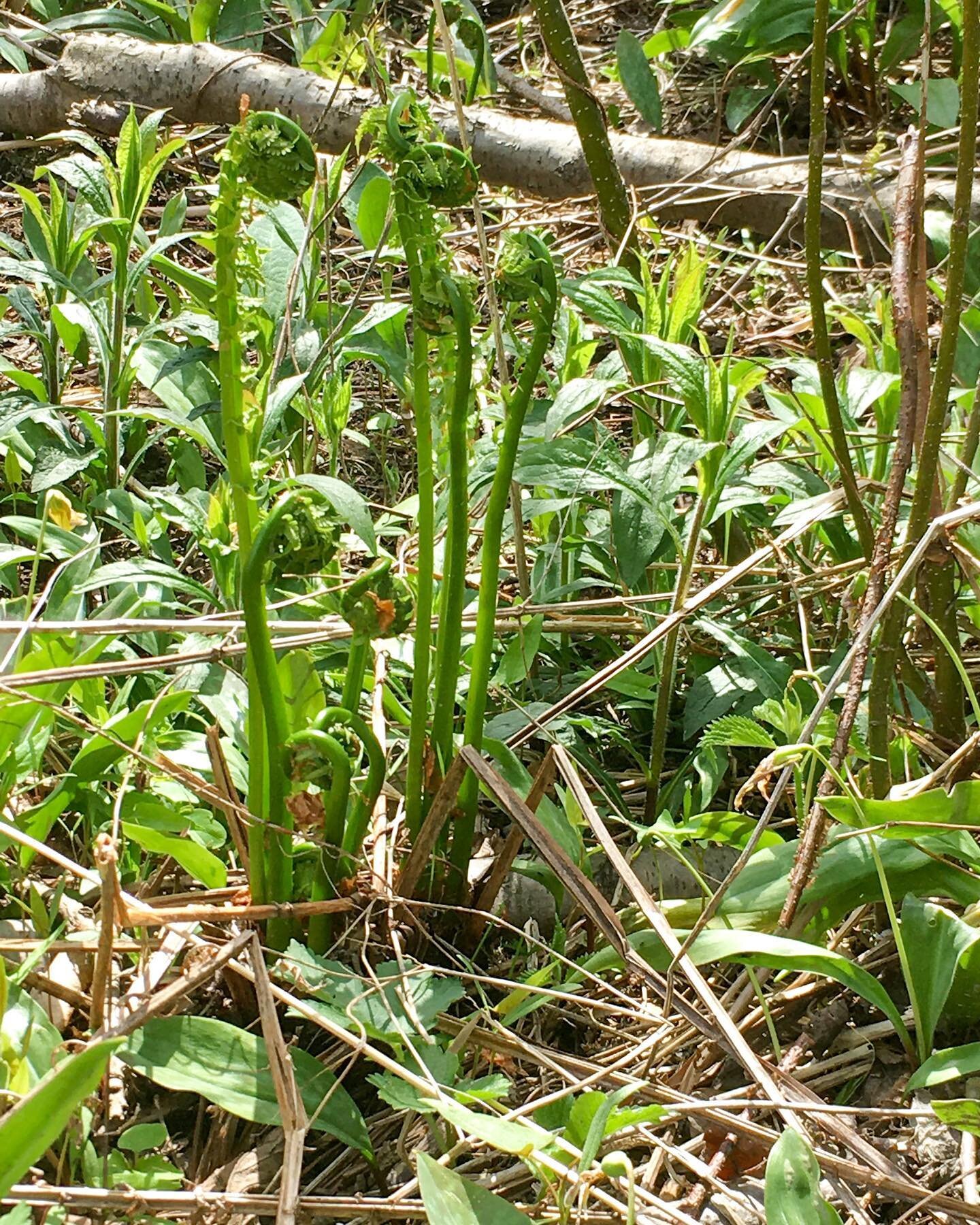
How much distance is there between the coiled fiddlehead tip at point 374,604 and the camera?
1.11m

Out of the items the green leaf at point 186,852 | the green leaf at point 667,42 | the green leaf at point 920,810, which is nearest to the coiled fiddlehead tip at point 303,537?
the green leaf at point 186,852

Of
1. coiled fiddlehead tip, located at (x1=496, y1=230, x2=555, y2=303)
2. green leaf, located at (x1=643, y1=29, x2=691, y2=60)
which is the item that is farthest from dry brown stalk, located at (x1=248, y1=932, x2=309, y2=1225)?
green leaf, located at (x1=643, y1=29, x2=691, y2=60)

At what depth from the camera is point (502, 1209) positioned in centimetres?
105

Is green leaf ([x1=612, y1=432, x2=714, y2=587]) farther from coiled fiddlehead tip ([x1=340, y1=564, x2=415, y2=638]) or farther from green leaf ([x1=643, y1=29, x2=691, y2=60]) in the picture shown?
green leaf ([x1=643, y1=29, x2=691, y2=60])

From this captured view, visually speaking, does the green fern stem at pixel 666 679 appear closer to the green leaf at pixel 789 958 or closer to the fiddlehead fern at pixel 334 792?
the green leaf at pixel 789 958

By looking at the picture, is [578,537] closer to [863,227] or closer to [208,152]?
[863,227]

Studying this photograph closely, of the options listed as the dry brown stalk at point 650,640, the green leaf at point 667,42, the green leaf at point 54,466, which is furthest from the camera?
the green leaf at point 667,42

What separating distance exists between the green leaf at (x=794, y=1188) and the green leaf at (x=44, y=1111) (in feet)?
1.78

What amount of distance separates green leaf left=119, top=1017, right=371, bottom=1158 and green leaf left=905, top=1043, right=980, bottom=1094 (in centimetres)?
54

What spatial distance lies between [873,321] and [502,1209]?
186 cm

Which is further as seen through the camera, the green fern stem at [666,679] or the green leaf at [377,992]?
the green fern stem at [666,679]

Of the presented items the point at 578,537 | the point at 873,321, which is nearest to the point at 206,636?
the point at 578,537

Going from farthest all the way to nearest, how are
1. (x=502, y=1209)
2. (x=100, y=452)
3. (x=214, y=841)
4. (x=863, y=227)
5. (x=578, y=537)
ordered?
(x=863, y=227), (x=100, y=452), (x=578, y=537), (x=214, y=841), (x=502, y=1209)

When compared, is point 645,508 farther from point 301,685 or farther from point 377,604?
point 377,604
